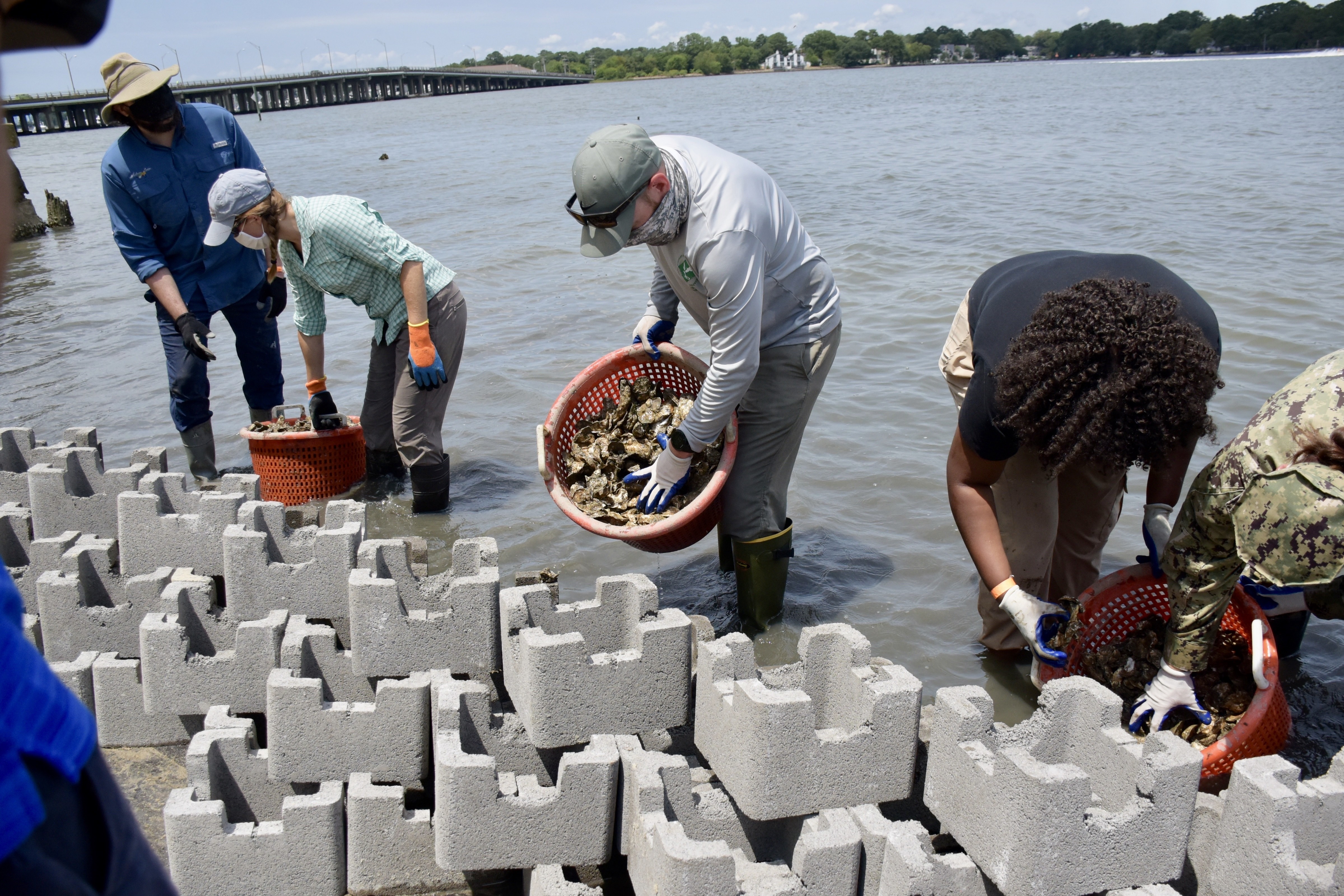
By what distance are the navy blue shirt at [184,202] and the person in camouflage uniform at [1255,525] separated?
4.27 meters

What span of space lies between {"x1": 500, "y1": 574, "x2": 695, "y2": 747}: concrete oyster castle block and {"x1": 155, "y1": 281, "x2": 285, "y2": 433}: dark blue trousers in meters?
3.26

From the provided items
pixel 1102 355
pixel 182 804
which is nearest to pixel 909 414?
pixel 1102 355

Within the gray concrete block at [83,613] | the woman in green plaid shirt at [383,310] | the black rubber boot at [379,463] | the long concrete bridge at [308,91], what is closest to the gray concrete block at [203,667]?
the gray concrete block at [83,613]

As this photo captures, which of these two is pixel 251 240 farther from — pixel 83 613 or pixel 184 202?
pixel 83 613

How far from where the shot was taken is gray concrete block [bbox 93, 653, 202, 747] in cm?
293

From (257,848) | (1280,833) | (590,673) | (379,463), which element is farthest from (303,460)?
(1280,833)

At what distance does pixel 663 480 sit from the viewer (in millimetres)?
3613

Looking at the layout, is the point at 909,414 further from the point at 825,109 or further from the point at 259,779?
the point at 825,109

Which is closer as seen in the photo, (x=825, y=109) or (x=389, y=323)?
(x=389, y=323)

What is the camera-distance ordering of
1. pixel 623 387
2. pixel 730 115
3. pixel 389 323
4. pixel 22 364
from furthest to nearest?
pixel 730 115 → pixel 22 364 → pixel 389 323 → pixel 623 387

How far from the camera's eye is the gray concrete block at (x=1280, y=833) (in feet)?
6.72

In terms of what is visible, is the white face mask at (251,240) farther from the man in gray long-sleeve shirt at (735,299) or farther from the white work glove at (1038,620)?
the white work glove at (1038,620)

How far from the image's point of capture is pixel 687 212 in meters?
3.22

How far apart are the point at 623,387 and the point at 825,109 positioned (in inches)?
1621
